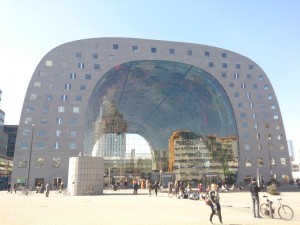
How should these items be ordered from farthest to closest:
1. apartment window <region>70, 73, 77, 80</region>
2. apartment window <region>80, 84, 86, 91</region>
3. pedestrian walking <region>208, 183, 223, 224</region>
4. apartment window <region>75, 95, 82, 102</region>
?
apartment window <region>70, 73, 77, 80</region> < apartment window <region>80, 84, 86, 91</region> < apartment window <region>75, 95, 82, 102</region> < pedestrian walking <region>208, 183, 223, 224</region>

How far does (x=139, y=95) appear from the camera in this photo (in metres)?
73.2

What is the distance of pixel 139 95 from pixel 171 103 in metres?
9.82

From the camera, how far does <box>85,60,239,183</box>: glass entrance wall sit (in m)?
59.6

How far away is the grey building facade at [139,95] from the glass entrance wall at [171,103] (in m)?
0.24

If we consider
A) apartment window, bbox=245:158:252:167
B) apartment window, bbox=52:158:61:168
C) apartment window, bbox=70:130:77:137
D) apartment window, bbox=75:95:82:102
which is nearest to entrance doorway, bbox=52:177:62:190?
apartment window, bbox=52:158:61:168

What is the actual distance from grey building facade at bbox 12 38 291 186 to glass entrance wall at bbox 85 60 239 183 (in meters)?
0.24

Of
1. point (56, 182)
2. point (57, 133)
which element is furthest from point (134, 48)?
point (56, 182)

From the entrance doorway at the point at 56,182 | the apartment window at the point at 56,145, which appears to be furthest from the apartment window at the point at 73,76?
the entrance doorway at the point at 56,182

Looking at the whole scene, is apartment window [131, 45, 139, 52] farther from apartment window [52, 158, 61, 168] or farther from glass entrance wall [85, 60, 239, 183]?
apartment window [52, 158, 61, 168]

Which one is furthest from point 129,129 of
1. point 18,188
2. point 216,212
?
point 216,212

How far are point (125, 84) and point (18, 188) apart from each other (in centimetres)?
3129

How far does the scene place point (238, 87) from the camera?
6256 centimetres

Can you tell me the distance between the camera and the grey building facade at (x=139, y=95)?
51.7 meters

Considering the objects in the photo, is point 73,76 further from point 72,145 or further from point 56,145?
point 56,145
